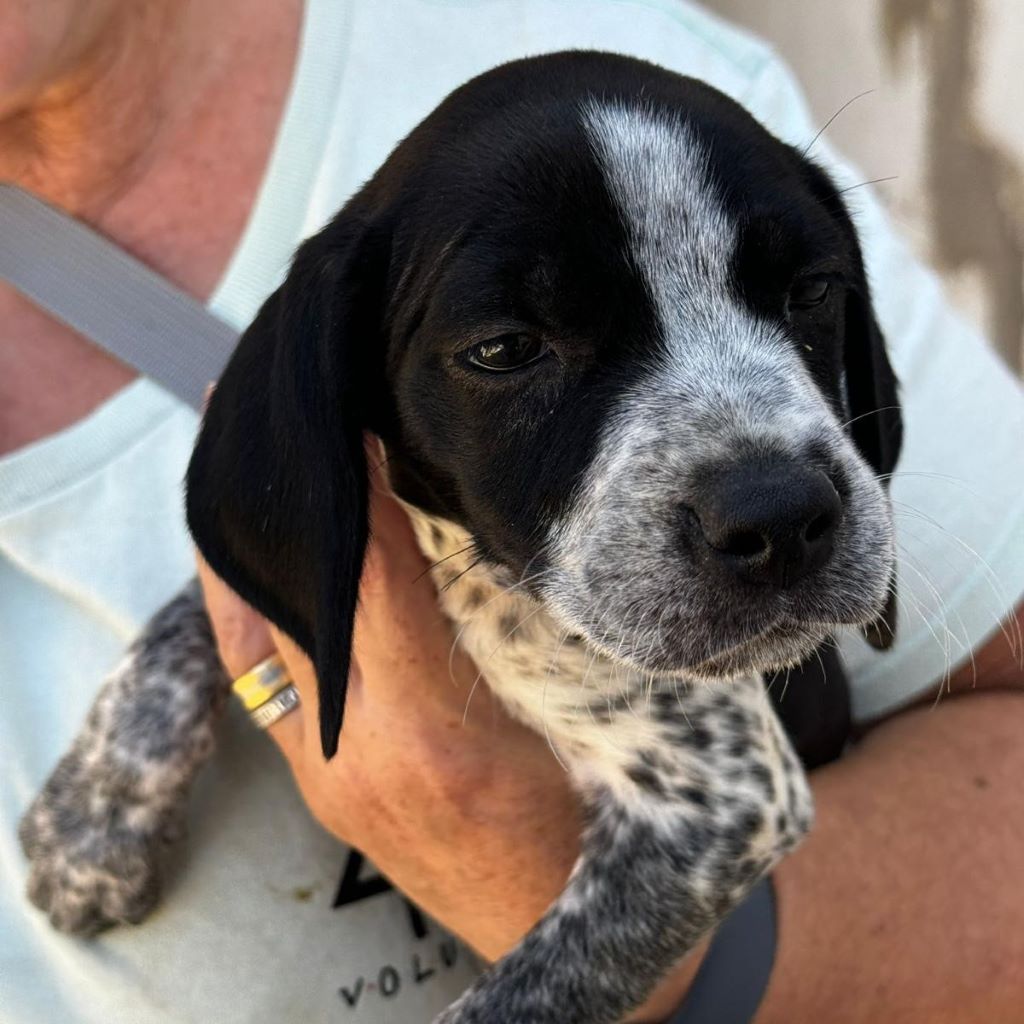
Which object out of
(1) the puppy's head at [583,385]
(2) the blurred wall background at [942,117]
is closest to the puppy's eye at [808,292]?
(1) the puppy's head at [583,385]

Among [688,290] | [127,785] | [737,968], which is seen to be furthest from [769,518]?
[127,785]

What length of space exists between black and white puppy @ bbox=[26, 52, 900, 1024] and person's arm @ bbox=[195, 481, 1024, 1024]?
105 millimetres

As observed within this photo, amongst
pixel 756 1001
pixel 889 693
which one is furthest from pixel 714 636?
pixel 889 693

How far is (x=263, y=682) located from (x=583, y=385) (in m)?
0.91

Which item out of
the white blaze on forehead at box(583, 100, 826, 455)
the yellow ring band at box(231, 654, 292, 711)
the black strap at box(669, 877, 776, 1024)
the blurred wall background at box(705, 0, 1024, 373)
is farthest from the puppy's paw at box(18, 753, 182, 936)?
the blurred wall background at box(705, 0, 1024, 373)

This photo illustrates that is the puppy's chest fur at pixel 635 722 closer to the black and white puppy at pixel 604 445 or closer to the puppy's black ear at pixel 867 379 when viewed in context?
the black and white puppy at pixel 604 445

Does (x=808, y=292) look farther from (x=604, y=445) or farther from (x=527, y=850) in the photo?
(x=527, y=850)

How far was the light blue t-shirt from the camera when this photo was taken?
6.48 feet

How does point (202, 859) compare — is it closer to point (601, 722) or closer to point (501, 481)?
point (601, 722)

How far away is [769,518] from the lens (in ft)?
4.15

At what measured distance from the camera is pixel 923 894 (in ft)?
6.23

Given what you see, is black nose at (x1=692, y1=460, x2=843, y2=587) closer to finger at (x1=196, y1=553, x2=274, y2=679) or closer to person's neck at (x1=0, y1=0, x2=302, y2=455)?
finger at (x1=196, y1=553, x2=274, y2=679)

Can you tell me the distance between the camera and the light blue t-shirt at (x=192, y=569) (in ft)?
6.48

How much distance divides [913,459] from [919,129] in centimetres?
188
